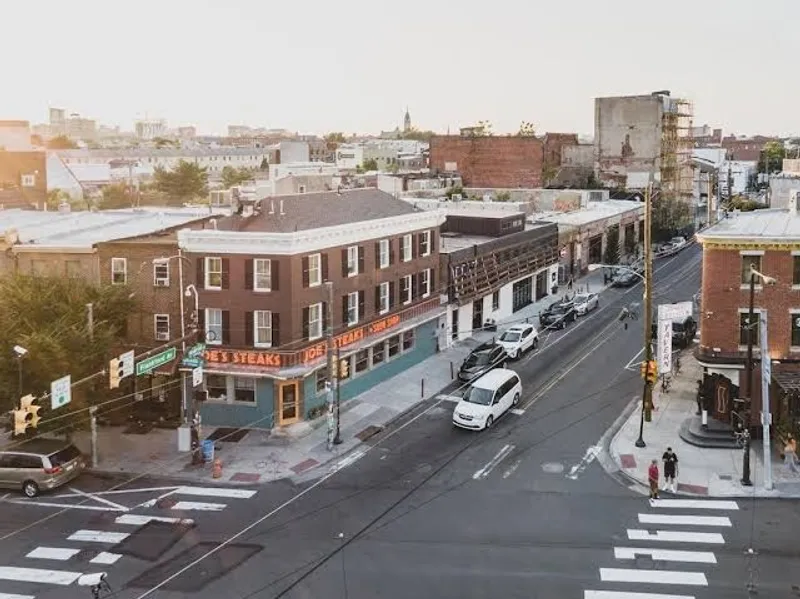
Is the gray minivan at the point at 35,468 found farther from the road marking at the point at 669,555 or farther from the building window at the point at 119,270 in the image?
the road marking at the point at 669,555

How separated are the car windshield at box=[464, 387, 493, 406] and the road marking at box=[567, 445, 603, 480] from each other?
546 cm

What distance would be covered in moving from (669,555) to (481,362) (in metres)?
22.8

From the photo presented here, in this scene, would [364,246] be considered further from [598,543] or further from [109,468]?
[598,543]

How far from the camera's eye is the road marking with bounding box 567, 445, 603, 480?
35.1 meters

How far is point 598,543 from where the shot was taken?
28.1 metres

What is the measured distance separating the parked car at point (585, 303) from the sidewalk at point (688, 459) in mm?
21345

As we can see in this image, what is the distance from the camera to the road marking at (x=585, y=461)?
35094 millimetres

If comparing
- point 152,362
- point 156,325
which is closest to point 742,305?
point 152,362

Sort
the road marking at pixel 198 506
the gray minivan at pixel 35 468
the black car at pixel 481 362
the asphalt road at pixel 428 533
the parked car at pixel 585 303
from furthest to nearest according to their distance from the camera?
the parked car at pixel 585 303
the black car at pixel 481 362
the gray minivan at pixel 35 468
the road marking at pixel 198 506
the asphalt road at pixel 428 533

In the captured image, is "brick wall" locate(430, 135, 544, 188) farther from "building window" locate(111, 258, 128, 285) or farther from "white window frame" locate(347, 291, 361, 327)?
"building window" locate(111, 258, 128, 285)

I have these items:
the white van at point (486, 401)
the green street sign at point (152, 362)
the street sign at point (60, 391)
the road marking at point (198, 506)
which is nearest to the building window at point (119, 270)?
the green street sign at point (152, 362)

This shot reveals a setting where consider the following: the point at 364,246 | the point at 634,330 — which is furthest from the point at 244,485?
the point at 634,330

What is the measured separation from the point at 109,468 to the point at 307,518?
1070cm

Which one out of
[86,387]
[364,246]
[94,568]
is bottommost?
[94,568]
